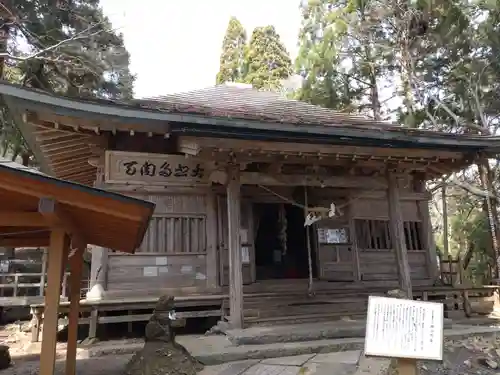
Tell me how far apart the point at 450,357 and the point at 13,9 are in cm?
1421

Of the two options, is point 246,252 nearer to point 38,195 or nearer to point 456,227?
point 38,195

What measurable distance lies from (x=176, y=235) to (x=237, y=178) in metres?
2.00

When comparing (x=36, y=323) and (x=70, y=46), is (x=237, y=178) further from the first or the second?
(x=70, y=46)

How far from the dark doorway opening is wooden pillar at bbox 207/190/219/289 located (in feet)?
7.71

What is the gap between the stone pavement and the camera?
509 centimetres

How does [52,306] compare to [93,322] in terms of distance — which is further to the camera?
[93,322]

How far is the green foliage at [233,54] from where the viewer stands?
27.0m

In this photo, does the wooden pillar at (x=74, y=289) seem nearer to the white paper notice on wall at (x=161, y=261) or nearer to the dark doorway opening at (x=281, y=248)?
the white paper notice on wall at (x=161, y=261)

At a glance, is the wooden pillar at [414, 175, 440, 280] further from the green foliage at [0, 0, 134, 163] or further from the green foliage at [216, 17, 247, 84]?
the green foliage at [216, 17, 247, 84]

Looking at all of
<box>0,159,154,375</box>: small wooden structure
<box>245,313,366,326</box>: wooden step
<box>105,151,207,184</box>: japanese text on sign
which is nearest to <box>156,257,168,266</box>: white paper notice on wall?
<box>105,151,207,184</box>: japanese text on sign

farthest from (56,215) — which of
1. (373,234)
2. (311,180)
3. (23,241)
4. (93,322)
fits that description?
(373,234)

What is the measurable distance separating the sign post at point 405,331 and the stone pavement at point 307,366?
2244mm

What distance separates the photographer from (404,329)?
10.2 ft

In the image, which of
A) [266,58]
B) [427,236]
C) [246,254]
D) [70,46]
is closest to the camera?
[246,254]
